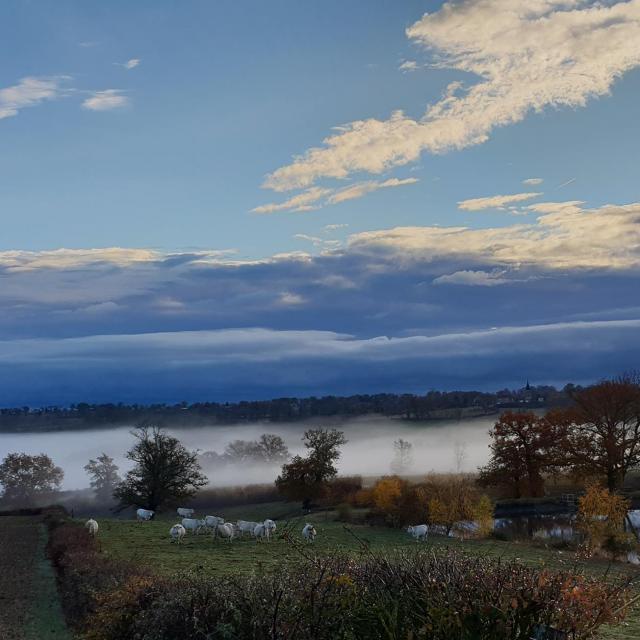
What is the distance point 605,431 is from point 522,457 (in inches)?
372

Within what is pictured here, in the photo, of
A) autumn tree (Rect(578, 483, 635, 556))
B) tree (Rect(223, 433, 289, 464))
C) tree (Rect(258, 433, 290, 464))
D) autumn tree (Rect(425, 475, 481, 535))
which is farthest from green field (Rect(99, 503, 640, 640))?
tree (Rect(223, 433, 289, 464))

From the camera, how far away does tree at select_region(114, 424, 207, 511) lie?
71062 millimetres

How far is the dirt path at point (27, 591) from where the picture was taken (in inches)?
927

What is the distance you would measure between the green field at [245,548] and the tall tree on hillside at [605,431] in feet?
103

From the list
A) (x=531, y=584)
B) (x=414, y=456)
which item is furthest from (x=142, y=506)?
(x=414, y=456)

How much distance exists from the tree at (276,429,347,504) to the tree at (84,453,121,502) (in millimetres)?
41345

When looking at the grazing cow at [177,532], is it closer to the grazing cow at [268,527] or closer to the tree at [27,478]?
the grazing cow at [268,527]

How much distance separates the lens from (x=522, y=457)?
7925 centimetres

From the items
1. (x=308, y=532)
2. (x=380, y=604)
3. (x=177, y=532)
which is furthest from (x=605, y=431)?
(x=380, y=604)

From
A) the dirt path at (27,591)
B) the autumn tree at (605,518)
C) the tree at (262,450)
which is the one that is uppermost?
the dirt path at (27,591)

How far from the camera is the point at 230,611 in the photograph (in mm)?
12938

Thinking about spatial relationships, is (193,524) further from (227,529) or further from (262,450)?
(262,450)

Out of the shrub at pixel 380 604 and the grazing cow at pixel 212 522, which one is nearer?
the shrub at pixel 380 604

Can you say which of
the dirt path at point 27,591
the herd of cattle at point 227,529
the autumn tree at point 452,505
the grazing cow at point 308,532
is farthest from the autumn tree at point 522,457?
the dirt path at point 27,591
